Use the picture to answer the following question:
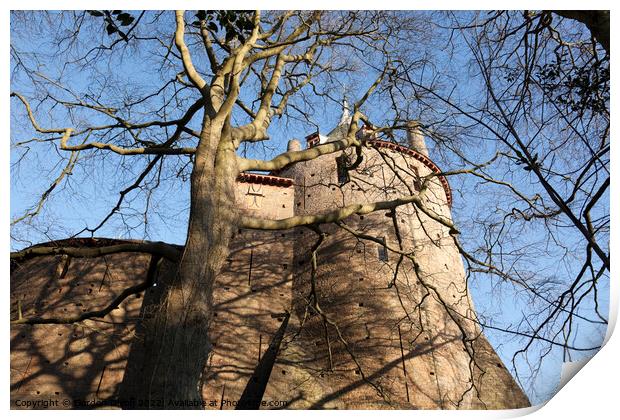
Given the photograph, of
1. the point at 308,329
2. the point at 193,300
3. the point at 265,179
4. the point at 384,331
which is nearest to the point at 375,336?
the point at 384,331

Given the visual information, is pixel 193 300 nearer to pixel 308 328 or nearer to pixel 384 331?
pixel 384 331

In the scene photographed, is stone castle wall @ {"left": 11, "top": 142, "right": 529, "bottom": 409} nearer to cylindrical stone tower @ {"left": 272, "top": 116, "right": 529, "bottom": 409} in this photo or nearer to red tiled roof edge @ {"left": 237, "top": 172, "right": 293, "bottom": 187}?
cylindrical stone tower @ {"left": 272, "top": 116, "right": 529, "bottom": 409}

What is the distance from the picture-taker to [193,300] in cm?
440

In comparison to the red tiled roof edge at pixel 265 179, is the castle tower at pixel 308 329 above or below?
below

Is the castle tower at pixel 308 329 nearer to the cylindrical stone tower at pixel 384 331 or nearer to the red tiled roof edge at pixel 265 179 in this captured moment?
the cylindrical stone tower at pixel 384 331

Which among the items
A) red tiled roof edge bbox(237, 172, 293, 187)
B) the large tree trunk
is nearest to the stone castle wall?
red tiled roof edge bbox(237, 172, 293, 187)

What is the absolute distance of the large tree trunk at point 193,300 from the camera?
4078mm

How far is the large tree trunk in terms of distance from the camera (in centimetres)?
408

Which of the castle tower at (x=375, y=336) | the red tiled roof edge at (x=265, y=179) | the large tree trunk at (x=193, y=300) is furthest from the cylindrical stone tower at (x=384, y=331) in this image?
the large tree trunk at (x=193, y=300)

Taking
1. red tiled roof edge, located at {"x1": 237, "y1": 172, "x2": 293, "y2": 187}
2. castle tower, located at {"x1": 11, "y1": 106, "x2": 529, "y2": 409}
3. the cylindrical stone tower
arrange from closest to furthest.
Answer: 1. the cylindrical stone tower
2. castle tower, located at {"x1": 11, "y1": 106, "x2": 529, "y2": 409}
3. red tiled roof edge, located at {"x1": 237, "y1": 172, "x2": 293, "y2": 187}

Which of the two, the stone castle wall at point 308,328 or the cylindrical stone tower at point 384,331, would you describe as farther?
the stone castle wall at point 308,328

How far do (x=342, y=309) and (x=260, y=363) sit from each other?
235 centimetres
